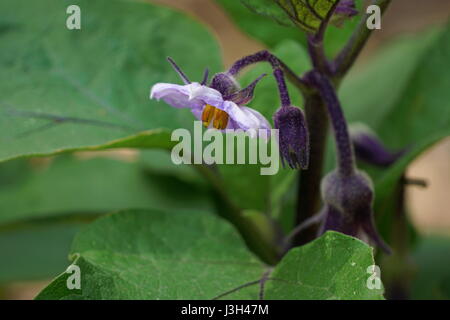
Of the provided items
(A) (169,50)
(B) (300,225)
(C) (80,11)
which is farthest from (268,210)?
(C) (80,11)

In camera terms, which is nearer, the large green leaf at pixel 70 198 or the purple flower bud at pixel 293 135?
the purple flower bud at pixel 293 135

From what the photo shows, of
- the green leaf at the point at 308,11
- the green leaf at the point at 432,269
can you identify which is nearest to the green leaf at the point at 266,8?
the green leaf at the point at 308,11

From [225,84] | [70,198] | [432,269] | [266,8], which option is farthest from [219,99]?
[432,269]

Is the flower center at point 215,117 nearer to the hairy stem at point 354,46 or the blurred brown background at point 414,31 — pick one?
the hairy stem at point 354,46

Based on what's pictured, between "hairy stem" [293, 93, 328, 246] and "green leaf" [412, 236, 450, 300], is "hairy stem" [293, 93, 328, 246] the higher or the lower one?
the higher one

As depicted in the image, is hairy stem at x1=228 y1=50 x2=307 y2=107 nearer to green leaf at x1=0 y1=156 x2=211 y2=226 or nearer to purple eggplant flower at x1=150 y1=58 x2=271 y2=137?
purple eggplant flower at x1=150 y1=58 x2=271 y2=137

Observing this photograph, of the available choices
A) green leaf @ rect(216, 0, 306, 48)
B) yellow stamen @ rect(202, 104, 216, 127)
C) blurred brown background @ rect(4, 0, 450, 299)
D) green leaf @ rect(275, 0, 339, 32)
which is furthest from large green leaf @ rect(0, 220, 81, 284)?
blurred brown background @ rect(4, 0, 450, 299)
